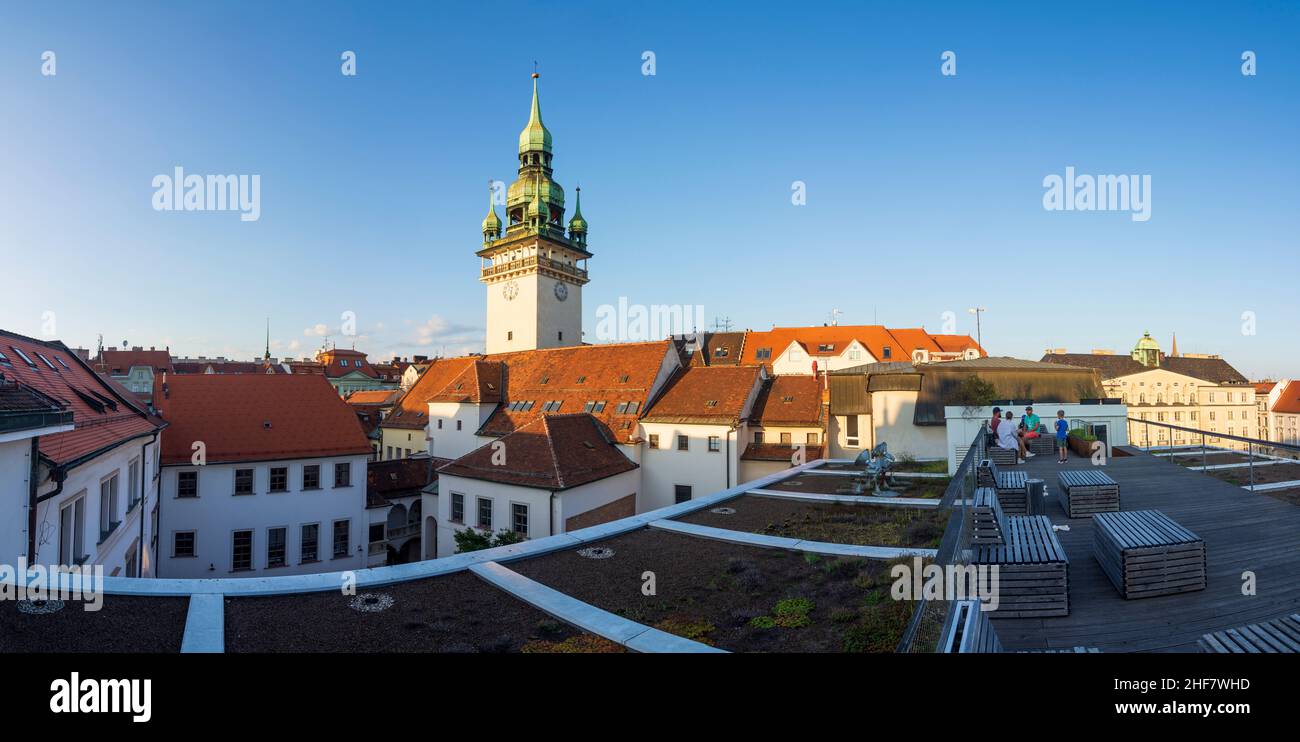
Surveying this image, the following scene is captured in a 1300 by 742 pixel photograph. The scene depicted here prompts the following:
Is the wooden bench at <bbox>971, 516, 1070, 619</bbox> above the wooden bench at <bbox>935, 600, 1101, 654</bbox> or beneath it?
beneath

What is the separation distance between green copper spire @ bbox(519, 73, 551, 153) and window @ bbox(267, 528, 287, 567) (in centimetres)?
4241

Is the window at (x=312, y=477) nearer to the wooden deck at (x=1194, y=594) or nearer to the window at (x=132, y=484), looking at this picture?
the window at (x=132, y=484)

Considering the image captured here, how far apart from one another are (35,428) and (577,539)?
8.64m

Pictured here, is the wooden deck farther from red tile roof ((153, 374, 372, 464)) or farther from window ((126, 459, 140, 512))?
red tile roof ((153, 374, 372, 464))

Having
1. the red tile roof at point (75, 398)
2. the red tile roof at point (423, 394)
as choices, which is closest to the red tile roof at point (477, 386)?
the red tile roof at point (423, 394)

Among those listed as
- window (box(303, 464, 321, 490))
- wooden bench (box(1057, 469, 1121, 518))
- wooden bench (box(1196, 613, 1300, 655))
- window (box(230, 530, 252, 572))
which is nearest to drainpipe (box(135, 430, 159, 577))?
window (box(230, 530, 252, 572))

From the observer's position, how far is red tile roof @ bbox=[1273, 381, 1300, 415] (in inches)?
2665

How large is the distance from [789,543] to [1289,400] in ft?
315

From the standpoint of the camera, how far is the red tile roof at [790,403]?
101 feet

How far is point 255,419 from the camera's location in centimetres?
2598

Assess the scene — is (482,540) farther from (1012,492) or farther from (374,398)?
(374,398)
